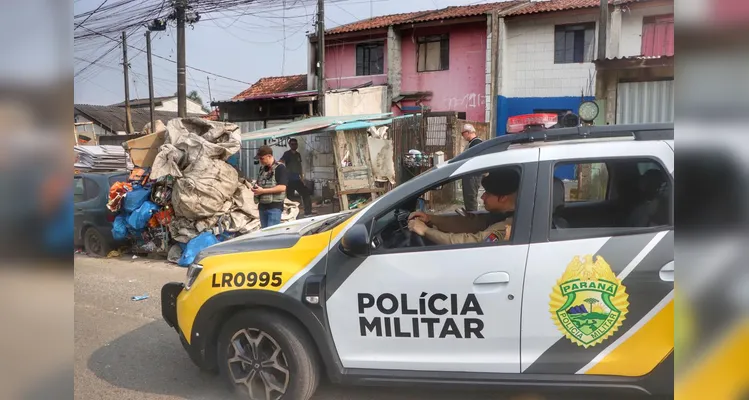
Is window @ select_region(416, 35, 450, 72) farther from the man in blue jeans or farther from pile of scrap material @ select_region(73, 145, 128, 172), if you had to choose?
the man in blue jeans

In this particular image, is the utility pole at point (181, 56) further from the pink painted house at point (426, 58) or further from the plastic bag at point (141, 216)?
the pink painted house at point (426, 58)

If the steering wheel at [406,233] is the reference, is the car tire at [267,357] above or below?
below

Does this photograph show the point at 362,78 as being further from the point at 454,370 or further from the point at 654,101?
the point at 454,370

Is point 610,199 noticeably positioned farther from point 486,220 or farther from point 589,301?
point 589,301

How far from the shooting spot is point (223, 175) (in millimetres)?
8258

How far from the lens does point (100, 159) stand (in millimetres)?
11422

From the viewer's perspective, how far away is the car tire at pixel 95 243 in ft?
29.0

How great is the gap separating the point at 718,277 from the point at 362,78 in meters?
23.4

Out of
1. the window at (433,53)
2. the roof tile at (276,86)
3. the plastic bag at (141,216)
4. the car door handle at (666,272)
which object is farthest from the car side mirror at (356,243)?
the roof tile at (276,86)

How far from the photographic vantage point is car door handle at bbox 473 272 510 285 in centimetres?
283

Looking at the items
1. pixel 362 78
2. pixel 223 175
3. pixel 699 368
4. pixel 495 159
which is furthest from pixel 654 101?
pixel 362 78

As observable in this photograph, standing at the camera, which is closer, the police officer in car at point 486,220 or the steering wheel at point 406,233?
the police officer in car at point 486,220

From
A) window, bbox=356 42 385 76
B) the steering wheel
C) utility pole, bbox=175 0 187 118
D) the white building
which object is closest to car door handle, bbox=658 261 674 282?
the steering wheel

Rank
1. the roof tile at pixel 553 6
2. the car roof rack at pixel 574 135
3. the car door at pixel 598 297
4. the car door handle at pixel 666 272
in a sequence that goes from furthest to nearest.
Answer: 1. the roof tile at pixel 553 6
2. the car roof rack at pixel 574 135
3. the car door at pixel 598 297
4. the car door handle at pixel 666 272
